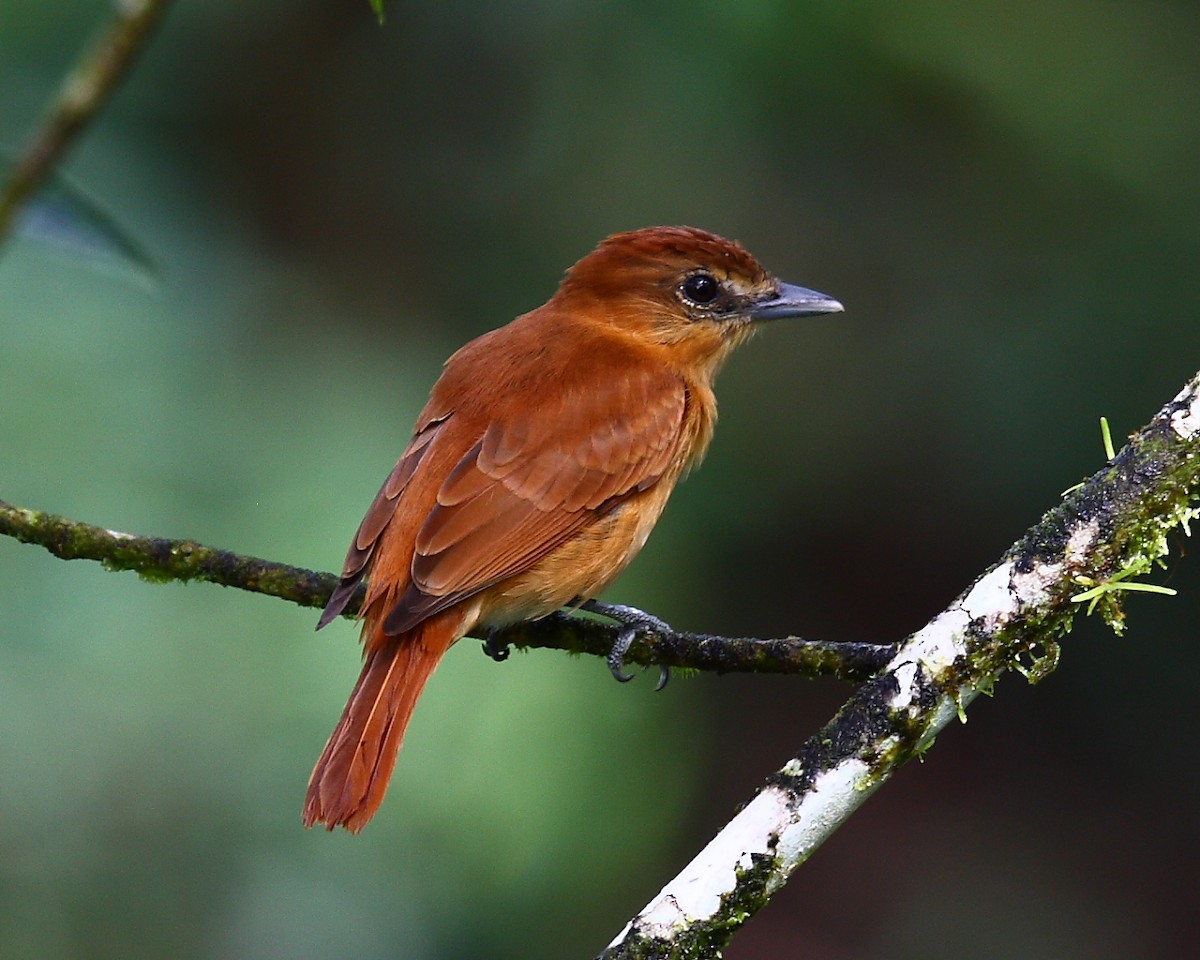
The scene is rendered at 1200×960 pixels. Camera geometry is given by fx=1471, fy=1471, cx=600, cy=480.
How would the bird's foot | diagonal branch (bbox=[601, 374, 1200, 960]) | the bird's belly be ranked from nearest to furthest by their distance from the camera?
diagonal branch (bbox=[601, 374, 1200, 960]) < the bird's belly < the bird's foot

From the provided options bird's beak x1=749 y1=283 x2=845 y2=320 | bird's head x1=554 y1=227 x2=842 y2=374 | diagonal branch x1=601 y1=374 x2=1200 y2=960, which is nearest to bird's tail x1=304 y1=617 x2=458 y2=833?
diagonal branch x1=601 y1=374 x2=1200 y2=960

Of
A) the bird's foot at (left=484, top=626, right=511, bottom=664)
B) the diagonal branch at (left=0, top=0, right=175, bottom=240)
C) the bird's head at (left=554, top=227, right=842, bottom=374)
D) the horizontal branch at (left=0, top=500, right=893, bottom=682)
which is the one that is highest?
the diagonal branch at (left=0, top=0, right=175, bottom=240)

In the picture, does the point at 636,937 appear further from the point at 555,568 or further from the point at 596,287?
the point at 596,287

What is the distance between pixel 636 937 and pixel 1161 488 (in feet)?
3.13

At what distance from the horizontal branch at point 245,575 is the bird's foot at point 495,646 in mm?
397

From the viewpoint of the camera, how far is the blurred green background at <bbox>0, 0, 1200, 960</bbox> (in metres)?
3.69

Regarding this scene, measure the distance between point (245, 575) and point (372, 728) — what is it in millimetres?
382

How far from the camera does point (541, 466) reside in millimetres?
3238

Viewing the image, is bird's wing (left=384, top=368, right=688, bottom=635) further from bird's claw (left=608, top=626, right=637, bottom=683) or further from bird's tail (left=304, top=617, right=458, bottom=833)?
bird's claw (left=608, top=626, right=637, bottom=683)

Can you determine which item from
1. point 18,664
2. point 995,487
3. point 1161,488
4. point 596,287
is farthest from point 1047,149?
point 18,664

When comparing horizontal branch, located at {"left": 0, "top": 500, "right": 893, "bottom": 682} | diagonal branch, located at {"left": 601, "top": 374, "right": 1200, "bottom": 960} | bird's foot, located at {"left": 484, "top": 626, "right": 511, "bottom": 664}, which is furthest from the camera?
bird's foot, located at {"left": 484, "top": 626, "right": 511, "bottom": 664}

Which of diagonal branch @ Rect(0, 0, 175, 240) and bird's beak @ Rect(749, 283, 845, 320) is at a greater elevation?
diagonal branch @ Rect(0, 0, 175, 240)

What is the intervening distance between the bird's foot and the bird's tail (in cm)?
39

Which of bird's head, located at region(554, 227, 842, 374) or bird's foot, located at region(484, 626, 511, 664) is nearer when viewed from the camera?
bird's foot, located at region(484, 626, 511, 664)
